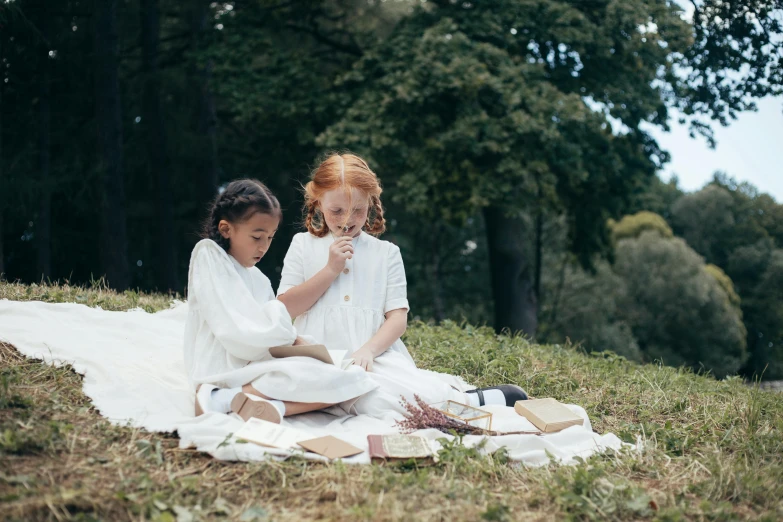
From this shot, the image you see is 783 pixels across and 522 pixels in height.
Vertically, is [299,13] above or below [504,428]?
above

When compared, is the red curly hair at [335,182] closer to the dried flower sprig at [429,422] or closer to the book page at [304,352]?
the book page at [304,352]

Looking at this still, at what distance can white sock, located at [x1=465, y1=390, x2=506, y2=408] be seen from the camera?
3797 millimetres

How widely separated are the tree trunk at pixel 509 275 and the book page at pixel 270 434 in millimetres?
9700

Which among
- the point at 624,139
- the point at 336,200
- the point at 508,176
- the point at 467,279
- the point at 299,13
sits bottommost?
the point at 467,279

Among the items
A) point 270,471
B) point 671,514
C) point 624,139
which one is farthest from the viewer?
point 624,139

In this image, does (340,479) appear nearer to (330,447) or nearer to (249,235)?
(330,447)

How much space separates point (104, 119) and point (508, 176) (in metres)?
6.55

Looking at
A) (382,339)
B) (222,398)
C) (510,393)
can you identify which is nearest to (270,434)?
(222,398)

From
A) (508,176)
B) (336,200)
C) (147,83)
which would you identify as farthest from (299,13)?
(336,200)

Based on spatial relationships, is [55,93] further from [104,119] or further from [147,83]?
[104,119]

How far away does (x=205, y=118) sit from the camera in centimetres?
1455

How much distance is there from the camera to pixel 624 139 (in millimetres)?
12719

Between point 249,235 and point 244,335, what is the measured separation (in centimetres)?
55

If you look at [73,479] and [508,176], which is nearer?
[73,479]
